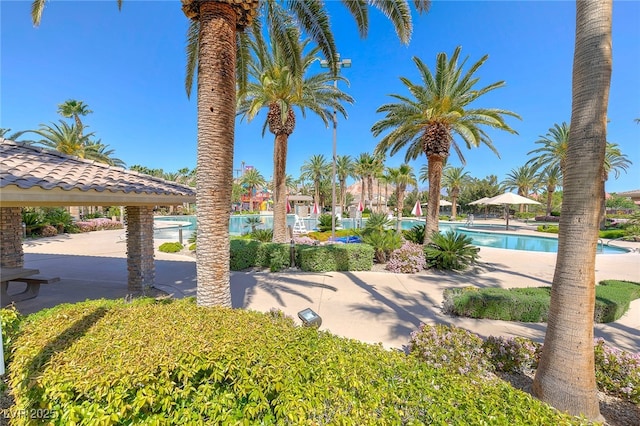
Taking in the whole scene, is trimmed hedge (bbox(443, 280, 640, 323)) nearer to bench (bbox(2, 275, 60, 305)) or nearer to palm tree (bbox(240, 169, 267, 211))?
bench (bbox(2, 275, 60, 305))

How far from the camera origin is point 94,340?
118 inches

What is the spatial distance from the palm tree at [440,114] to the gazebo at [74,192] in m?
11.1

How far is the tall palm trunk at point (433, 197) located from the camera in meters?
13.4

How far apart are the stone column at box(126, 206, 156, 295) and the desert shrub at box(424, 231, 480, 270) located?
1005 cm

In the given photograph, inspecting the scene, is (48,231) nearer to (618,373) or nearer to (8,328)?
(8,328)

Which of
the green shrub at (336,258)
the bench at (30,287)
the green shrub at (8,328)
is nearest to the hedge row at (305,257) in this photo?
the green shrub at (336,258)

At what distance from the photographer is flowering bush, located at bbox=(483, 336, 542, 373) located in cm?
412

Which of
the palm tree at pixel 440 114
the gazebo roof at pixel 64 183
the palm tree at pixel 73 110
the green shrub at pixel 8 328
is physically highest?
the palm tree at pixel 73 110

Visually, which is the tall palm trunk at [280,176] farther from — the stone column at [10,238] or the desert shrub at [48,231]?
the desert shrub at [48,231]

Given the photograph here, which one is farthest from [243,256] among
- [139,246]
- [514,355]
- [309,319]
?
[514,355]

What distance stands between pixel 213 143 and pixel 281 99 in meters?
10.2

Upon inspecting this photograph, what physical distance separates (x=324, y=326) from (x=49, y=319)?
14.5ft

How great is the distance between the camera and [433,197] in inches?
545

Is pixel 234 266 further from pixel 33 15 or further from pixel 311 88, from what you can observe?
pixel 311 88
